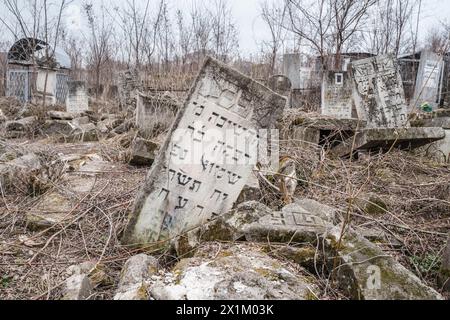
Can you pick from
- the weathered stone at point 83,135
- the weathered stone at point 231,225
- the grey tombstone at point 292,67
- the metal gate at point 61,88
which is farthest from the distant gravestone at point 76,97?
the weathered stone at point 231,225

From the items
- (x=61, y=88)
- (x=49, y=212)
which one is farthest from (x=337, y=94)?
(x=61, y=88)

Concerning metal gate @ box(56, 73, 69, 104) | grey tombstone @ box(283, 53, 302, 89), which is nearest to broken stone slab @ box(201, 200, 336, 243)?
grey tombstone @ box(283, 53, 302, 89)

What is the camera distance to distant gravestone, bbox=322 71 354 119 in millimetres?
7426

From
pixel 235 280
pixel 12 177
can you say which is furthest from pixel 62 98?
pixel 235 280

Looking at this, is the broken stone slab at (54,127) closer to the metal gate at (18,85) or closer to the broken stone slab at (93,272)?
the broken stone slab at (93,272)

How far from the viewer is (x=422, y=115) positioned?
6762 millimetres

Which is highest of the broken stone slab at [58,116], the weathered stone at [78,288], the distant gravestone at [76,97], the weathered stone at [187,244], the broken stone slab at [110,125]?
the distant gravestone at [76,97]

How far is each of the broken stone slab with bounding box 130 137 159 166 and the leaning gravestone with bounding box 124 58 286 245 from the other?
75.8 inches

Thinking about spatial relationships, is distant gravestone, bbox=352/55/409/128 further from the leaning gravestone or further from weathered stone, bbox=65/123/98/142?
weathered stone, bbox=65/123/98/142

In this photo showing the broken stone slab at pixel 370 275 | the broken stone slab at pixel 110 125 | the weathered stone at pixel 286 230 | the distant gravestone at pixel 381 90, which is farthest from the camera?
the broken stone slab at pixel 110 125

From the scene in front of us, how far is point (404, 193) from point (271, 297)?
250 centimetres

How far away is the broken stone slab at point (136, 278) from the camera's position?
165cm

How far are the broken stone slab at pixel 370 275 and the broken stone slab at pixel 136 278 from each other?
982 millimetres
